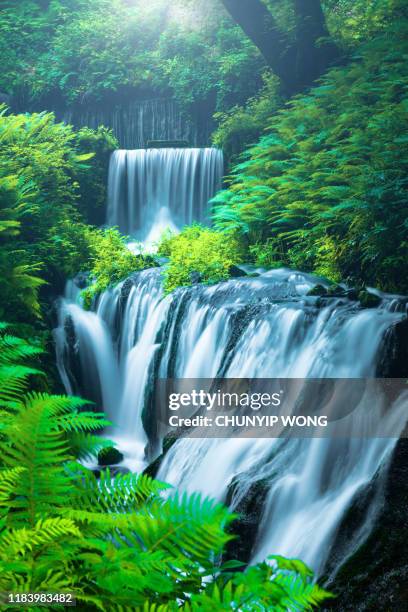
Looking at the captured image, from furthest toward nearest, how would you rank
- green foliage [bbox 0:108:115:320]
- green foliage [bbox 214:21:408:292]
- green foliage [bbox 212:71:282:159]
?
1. green foliage [bbox 212:71:282:159]
2. green foliage [bbox 0:108:115:320]
3. green foliage [bbox 214:21:408:292]

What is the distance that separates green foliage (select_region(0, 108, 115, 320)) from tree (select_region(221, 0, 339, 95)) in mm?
→ 3883

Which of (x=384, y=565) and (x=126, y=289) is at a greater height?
(x=126, y=289)

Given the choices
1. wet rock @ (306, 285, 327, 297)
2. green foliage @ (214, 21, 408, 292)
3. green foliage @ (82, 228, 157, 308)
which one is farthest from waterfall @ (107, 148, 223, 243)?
wet rock @ (306, 285, 327, 297)

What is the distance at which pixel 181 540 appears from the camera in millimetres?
1021

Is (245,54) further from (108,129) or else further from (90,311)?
(90,311)

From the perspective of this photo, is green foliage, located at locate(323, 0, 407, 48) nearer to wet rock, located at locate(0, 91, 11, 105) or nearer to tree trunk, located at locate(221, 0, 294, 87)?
tree trunk, located at locate(221, 0, 294, 87)

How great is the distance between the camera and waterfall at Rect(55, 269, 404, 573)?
11.9 ft

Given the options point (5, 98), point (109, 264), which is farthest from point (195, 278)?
point (5, 98)

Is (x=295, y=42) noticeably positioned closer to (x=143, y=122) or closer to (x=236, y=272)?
(x=143, y=122)

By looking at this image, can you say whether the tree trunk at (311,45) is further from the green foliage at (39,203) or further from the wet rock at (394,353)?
the wet rock at (394,353)

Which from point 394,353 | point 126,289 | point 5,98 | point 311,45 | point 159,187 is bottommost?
point 126,289

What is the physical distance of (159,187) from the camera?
39.3ft

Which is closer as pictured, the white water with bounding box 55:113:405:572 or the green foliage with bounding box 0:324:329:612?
the green foliage with bounding box 0:324:329:612

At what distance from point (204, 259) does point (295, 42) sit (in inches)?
196
